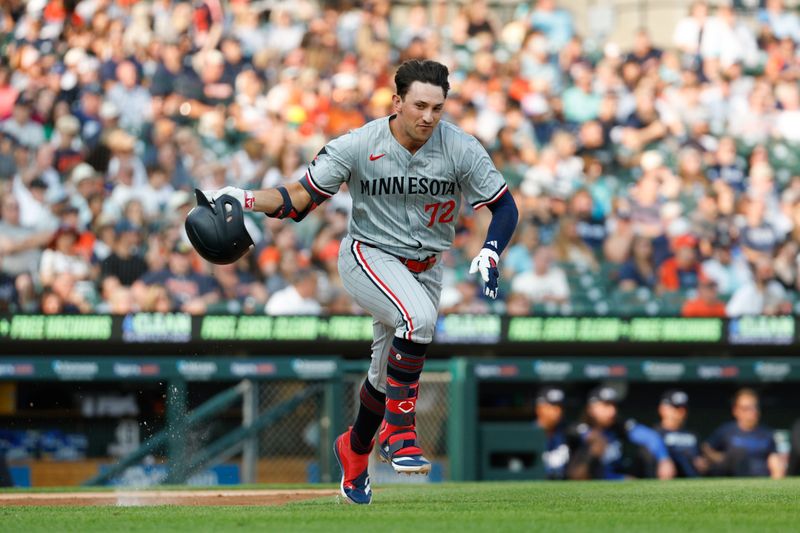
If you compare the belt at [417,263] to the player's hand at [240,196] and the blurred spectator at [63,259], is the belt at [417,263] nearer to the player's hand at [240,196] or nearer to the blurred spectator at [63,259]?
the player's hand at [240,196]

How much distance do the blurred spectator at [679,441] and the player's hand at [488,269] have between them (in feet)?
18.6

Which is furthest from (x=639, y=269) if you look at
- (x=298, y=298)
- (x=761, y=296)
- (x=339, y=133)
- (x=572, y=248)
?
(x=298, y=298)

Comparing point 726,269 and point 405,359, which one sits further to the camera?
point 726,269

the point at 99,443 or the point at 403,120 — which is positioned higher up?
the point at 403,120

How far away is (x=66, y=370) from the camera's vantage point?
35.6 feet

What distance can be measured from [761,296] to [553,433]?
303 cm

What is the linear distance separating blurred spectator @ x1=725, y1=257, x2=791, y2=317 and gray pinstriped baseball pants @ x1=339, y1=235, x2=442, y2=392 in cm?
710

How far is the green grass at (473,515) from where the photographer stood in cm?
521

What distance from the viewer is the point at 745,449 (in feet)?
37.0

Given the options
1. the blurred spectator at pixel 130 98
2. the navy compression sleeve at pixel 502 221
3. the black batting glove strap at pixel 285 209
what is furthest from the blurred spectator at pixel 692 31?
the black batting glove strap at pixel 285 209

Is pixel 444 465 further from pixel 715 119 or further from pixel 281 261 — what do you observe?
pixel 715 119

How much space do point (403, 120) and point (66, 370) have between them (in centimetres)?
546

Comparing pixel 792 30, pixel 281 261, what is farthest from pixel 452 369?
pixel 792 30

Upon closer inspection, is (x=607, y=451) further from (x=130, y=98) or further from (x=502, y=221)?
(x=130, y=98)
